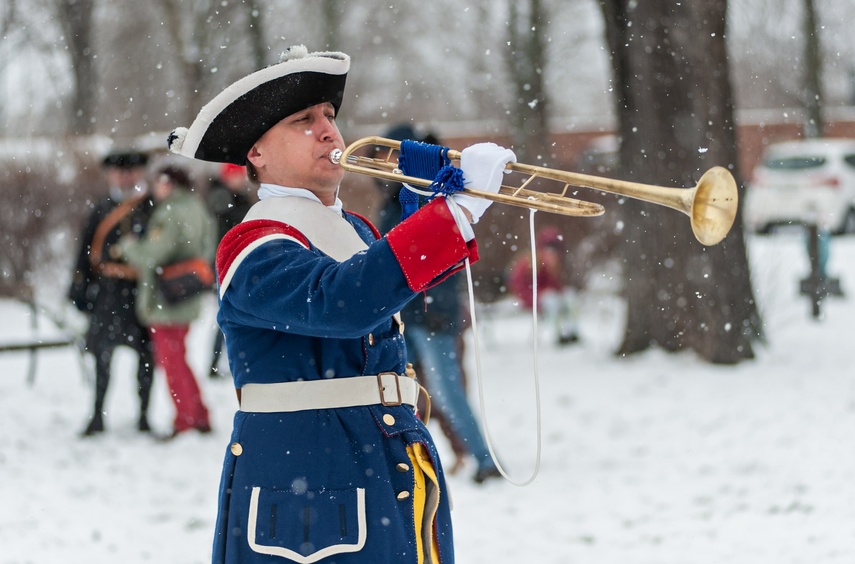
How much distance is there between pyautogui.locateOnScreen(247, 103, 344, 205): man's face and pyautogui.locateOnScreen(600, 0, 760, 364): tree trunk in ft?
17.7

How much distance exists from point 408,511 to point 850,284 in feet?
35.1

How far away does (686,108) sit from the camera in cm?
782

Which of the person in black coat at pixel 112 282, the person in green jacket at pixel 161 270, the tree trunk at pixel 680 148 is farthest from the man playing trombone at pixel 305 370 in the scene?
the tree trunk at pixel 680 148

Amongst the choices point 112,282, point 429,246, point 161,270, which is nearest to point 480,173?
point 429,246

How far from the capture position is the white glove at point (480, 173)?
2.18 meters

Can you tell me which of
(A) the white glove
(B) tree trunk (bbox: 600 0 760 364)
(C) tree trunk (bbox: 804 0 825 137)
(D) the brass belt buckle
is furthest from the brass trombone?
(C) tree trunk (bbox: 804 0 825 137)

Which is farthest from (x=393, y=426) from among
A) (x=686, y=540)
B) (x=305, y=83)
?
(x=686, y=540)

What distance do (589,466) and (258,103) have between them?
421 centimetres

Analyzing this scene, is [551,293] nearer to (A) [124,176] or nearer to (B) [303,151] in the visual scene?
(A) [124,176]

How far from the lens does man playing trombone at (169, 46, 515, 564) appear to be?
2.24 meters

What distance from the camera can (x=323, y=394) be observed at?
2.38m

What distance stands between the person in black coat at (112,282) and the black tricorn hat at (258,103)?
475cm

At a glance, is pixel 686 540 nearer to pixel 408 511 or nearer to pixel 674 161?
pixel 408 511

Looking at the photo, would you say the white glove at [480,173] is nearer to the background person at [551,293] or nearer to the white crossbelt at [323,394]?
the white crossbelt at [323,394]
